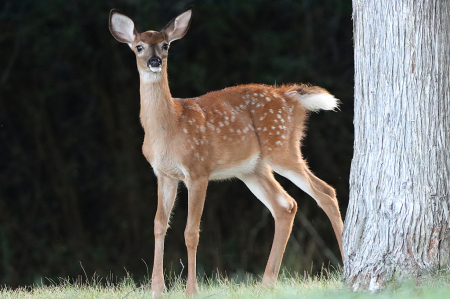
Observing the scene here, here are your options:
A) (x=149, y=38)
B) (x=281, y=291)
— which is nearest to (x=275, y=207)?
(x=281, y=291)

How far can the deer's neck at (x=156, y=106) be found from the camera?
15.2 feet

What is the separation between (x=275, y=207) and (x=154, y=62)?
153cm

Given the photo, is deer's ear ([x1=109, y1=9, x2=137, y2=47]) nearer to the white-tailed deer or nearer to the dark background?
the white-tailed deer

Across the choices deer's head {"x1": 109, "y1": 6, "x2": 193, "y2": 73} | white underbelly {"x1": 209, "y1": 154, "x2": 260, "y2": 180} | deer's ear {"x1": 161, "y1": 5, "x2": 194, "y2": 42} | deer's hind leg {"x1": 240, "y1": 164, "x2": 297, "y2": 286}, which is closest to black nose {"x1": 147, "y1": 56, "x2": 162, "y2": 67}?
deer's head {"x1": 109, "y1": 6, "x2": 193, "y2": 73}

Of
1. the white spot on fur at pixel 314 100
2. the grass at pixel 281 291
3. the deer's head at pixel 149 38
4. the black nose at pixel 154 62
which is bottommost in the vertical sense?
the grass at pixel 281 291

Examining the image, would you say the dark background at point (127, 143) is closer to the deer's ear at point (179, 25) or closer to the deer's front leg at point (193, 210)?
the deer's ear at point (179, 25)

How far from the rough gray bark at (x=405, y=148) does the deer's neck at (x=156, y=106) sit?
1.49m

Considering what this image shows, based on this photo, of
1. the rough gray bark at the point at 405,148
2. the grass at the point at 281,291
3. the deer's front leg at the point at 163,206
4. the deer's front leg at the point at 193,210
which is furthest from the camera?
the deer's front leg at the point at 163,206

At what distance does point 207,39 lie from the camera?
7383 mm

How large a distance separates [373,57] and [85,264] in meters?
4.95

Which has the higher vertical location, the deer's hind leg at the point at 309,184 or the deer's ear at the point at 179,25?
the deer's ear at the point at 179,25

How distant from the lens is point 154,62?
4.45 metres

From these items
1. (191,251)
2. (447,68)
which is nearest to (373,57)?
(447,68)

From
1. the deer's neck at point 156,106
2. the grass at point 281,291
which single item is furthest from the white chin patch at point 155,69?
the grass at point 281,291
